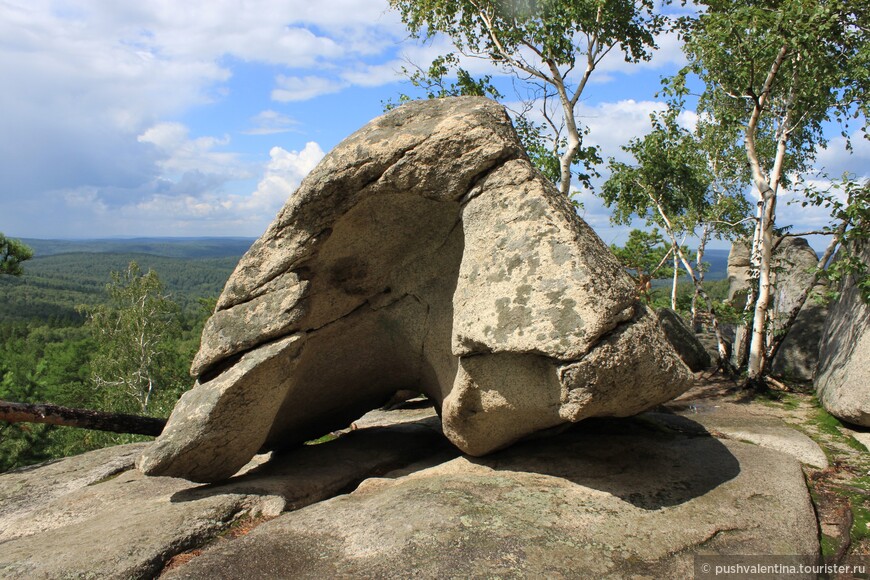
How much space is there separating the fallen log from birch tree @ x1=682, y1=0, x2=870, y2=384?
1187 cm

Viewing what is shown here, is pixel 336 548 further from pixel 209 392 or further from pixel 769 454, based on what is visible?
pixel 769 454

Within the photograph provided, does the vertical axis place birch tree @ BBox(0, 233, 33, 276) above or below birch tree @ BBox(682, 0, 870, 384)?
below

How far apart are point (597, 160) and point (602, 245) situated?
38.5 feet

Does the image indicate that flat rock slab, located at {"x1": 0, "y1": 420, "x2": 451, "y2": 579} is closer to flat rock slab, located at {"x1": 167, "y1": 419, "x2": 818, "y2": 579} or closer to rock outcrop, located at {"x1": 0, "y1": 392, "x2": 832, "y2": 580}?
rock outcrop, located at {"x1": 0, "y1": 392, "x2": 832, "y2": 580}

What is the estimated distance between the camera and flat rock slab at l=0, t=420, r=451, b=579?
19.5 ft

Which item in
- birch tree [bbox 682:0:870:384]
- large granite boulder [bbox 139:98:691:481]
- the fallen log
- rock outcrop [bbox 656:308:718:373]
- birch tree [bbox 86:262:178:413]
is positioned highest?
birch tree [bbox 682:0:870:384]

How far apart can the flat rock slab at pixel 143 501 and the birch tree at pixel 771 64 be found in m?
7.89

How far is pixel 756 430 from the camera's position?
9.34 metres

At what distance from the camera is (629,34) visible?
54.9 feet

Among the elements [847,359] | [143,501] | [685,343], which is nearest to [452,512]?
[143,501]

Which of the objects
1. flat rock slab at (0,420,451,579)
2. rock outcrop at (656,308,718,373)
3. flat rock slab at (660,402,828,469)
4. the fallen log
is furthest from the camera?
rock outcrop at (656,308,718,373)

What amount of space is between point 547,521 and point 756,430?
4793 mm

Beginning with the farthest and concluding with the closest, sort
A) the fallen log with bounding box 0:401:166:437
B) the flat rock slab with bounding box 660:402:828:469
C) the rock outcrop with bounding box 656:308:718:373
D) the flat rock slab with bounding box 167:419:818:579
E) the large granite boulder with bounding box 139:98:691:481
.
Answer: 1. the rock outcrop with bounding box 656:308:718:373
2. the fallen log with bounding box 0:401:166:437
3. the flat rock slab with bounding box 660:402:828:469
4. the large granite boulder with bounding box 139:98:691:481
5. the flat rock slab with bounding box 167:419:818:579

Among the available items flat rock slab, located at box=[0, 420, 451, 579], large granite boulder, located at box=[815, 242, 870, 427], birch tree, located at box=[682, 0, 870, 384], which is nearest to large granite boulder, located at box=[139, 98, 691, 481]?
flat rock slab, located at box=[0, 420, 451, 579]
